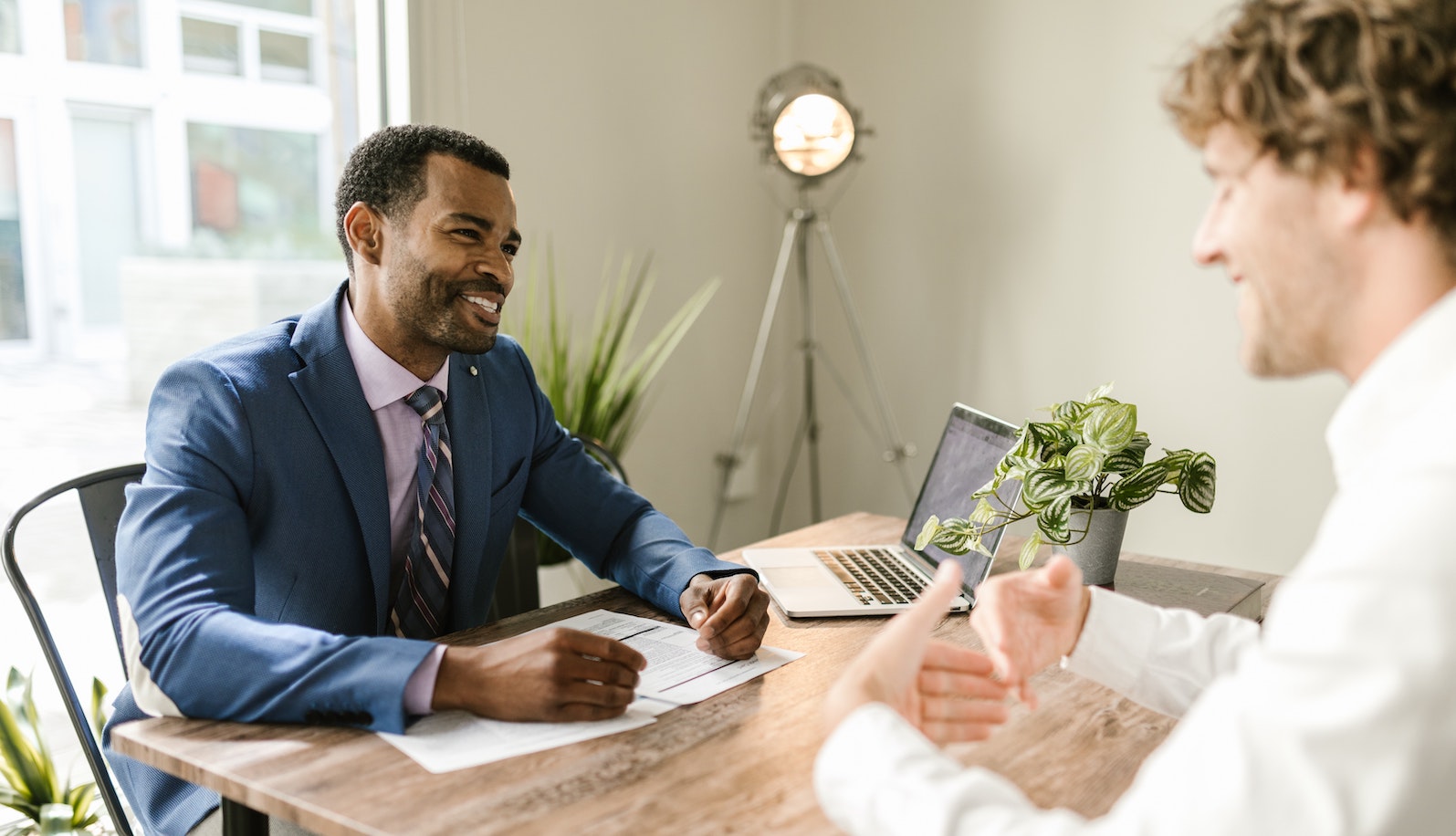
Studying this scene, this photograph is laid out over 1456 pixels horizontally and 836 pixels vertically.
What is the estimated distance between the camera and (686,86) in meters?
3.42

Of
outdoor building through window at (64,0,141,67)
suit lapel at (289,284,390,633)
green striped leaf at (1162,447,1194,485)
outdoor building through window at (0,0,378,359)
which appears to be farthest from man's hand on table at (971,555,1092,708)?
outdoor building through window at (64,0,141,67)

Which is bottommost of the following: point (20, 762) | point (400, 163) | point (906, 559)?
point (20, 762)

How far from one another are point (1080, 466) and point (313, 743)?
99 centimetres

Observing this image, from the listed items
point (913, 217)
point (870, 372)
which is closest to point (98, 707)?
point (870, 372)

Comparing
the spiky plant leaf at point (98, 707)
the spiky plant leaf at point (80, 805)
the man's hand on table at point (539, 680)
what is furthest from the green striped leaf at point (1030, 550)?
the spiky plant leaf at point (80, 805)

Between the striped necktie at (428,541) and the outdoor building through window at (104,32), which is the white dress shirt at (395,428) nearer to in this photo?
the striped necktie at (428,541)

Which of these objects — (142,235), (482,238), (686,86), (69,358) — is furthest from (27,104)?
(686,86)

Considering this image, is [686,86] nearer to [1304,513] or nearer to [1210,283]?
[1210,283]

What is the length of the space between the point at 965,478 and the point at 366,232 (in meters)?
1.00

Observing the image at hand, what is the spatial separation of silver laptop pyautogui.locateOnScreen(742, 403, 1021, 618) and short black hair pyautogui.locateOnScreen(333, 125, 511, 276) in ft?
2.49

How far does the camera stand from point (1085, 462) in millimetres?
1446

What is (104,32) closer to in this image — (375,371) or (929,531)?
(375,371)

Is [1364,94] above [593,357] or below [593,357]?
above

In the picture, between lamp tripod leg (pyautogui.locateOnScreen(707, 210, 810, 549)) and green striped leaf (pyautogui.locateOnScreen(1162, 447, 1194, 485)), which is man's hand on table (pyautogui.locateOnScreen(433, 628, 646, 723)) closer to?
green striped leaf (pyautogui.locateOnScreen(1162, 447, 1194, 485))
